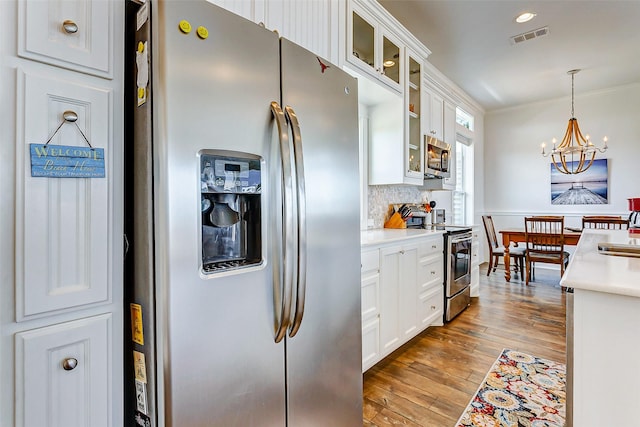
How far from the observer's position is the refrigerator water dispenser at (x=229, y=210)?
91 centimetres

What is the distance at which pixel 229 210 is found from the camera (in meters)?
0.99

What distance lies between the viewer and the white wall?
469 centimetres

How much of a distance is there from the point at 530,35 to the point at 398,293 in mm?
3075

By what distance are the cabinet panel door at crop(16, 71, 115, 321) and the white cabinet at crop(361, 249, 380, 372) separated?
4.53 ft

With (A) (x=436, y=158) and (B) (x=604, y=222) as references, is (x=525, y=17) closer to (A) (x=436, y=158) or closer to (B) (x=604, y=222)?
(A) (x=436, y=158)

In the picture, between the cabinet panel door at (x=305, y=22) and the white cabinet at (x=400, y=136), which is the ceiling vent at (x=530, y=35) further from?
the cabinet panel door at (x=305, y=22)

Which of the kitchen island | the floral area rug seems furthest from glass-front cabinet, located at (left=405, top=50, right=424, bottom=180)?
the kitchen island

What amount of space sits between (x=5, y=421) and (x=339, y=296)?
1.00 meters

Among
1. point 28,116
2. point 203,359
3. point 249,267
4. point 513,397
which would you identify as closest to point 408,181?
point 513,397

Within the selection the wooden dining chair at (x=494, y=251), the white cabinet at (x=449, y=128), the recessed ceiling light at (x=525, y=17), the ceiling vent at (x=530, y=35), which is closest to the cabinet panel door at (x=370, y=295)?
the white cabinet at (x=449, y=128)

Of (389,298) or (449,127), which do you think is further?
(449,127)

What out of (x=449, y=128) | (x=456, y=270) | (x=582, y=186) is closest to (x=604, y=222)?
(x=582, y=186)

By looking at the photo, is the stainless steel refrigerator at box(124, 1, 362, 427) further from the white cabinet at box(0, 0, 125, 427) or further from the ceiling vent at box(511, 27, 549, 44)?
the ceiling vent at box(511, 27, 549, 44)

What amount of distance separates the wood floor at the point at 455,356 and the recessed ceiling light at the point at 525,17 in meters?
2.89
